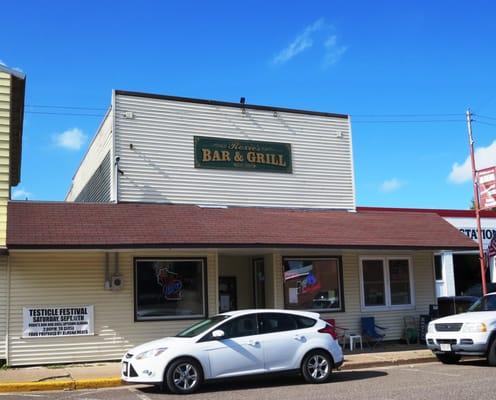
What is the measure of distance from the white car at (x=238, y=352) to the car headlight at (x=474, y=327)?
10.1 feet

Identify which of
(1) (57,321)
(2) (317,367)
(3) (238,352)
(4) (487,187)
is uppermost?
(4) (487,187)

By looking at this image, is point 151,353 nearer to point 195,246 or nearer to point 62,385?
point 62,385

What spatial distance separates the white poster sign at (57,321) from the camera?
47.2 feet

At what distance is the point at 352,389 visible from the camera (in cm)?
1078

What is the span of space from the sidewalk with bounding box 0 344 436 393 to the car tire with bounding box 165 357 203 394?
204 centimetres

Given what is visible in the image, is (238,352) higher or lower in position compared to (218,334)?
lower

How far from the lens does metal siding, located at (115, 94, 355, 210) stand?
1741 centimetres

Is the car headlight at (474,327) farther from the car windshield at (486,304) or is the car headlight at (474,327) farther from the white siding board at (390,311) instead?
the white siding board at (390,311)

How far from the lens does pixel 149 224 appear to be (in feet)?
50.9

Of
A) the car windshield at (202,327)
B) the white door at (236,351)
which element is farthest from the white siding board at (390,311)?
the white door at (236,351)

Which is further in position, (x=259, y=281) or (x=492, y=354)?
(x=259, y=281)

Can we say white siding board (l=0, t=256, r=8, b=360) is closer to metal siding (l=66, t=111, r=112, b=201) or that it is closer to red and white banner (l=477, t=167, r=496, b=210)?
metal siding (l=66, t=111, r=112, b=201)

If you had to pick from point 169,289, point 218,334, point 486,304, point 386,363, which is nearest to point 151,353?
point 218,334

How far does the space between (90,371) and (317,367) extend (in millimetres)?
5017
